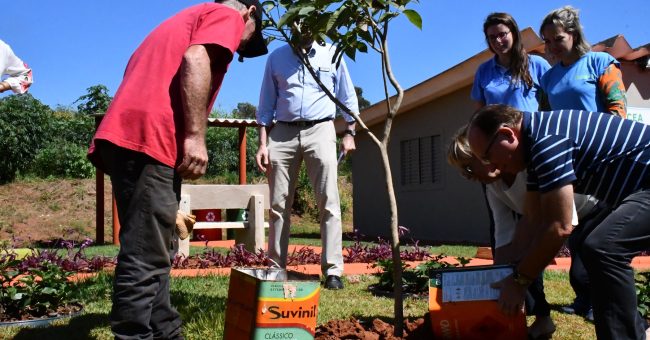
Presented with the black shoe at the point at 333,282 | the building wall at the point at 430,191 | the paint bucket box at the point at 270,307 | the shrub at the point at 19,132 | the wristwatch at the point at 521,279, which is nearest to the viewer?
the paint bucket box at the point at 270,307

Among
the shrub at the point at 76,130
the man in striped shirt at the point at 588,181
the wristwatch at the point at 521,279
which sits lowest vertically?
the wristwatch at the point at 521,279

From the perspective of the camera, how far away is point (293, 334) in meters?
2.71

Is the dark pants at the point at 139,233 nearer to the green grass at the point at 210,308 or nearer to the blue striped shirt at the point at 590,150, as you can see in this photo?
the green grass at the point at 210,308

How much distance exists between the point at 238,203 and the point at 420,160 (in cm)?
565

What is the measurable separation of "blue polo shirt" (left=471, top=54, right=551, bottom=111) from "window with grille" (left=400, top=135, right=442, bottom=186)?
26.5 ft

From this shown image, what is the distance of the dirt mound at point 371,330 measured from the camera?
3156 millimetres

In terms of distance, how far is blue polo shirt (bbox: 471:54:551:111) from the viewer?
4.12 m

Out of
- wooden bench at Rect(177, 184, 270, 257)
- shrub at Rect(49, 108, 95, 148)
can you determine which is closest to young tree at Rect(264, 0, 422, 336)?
wooden bench at Rect(177, 184, 270, 257)

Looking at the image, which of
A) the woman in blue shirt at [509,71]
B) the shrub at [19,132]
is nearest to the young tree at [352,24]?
the woman in blue shirt at [509,71]

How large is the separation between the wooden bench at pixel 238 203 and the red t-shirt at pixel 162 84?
16.3ft

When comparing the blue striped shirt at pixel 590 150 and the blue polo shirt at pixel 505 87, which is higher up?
the blue polo shirt at pixel 505 87

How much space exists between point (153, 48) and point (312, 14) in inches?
27.7

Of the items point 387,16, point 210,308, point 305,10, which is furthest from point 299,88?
point 305,10

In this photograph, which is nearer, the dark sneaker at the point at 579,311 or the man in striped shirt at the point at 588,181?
the man in striped shirt at the point at 588,181
